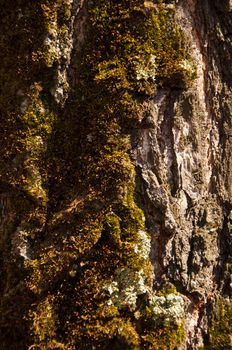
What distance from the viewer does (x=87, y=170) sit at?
2426 mm

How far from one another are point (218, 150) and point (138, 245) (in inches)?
31.3

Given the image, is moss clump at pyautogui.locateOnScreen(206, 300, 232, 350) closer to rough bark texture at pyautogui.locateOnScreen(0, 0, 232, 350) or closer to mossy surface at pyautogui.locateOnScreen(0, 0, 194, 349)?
rough bark texture at pyautogui.locateOnScreen(0, 0, 232, 350)

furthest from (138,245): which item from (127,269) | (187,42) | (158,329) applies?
(187,42)

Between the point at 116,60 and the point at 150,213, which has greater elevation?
the point at 116,60

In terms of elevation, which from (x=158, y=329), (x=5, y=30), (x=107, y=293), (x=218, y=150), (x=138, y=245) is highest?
(x=5, y=30)

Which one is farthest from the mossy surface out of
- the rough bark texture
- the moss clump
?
the moss clump

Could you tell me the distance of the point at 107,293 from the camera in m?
2.30

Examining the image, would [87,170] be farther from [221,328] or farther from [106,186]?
[221,328]

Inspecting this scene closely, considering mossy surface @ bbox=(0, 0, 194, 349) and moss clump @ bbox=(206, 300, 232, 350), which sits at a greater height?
mossy surface @ bbox=(0, 0, 194, 349)

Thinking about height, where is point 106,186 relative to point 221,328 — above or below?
above

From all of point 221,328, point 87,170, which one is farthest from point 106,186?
point 221,328

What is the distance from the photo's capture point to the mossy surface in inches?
90.7

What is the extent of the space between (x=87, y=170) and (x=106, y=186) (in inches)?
5.9

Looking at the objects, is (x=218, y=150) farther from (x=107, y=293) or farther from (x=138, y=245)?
(x=107, y=293)
